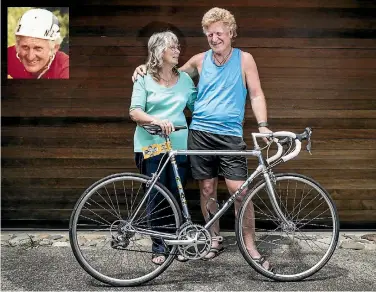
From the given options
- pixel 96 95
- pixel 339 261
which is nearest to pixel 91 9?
pixel 96 95

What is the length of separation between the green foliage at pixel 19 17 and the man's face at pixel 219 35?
5.70 ft

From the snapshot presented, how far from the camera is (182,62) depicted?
601 centimetres

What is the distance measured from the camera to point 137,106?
195 inches

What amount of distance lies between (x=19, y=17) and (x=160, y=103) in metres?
2.06

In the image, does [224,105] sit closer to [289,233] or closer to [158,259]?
[289,233]

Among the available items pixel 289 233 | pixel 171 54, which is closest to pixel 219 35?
pixel 171 54

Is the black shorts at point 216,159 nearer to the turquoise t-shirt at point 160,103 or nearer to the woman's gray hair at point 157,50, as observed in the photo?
the turquoise t-shirt at point 160,103

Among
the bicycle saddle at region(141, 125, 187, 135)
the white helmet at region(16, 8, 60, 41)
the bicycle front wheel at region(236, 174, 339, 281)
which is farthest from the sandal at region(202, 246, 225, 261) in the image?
the white helmet at region(16, 8, 60, 41)

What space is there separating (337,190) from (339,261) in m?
1.08

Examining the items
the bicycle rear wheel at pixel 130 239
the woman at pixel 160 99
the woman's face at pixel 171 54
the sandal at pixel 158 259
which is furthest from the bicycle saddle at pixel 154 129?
the sandal at pixel 158 259

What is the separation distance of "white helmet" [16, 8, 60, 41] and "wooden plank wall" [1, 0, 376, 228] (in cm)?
21

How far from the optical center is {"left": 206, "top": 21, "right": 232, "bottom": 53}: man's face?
197 inches

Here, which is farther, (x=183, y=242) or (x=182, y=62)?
(x=182, y=62)

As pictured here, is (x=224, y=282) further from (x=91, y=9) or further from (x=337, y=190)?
(x=91, y=9)
